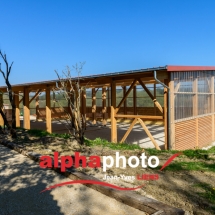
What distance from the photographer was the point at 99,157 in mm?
4703

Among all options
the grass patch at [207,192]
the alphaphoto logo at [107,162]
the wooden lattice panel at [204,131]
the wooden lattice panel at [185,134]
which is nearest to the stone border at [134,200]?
the alphaphoto logo at [107,162]

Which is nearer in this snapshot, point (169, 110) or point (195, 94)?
point (169, 110)

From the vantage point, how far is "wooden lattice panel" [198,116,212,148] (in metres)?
8.84

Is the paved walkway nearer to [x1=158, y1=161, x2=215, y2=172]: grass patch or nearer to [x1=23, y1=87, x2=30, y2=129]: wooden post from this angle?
[x1=158, y1=161, x2=215, y2=172]: grass patch

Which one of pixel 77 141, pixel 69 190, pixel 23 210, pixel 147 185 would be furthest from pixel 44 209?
pixel 77 141

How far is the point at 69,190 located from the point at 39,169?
119 cm

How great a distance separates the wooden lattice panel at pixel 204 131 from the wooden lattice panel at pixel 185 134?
2.06ft

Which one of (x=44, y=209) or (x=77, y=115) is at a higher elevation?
(x=77, y=115)

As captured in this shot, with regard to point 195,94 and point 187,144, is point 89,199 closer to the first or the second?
point 187,144

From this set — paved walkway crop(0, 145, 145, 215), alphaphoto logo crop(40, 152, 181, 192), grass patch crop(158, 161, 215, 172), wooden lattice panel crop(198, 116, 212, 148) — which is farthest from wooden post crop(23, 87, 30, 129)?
grass patch crop(158, 161, 215, 172)

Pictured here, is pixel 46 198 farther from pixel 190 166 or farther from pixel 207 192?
pixel 190 166

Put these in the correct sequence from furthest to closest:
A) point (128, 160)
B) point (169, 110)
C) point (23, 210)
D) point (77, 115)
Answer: point (169, 110)
point (77, 115)
point (128, 160)
point (23, 210)

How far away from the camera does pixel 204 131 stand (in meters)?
9.31

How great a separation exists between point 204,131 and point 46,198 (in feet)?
26.8
